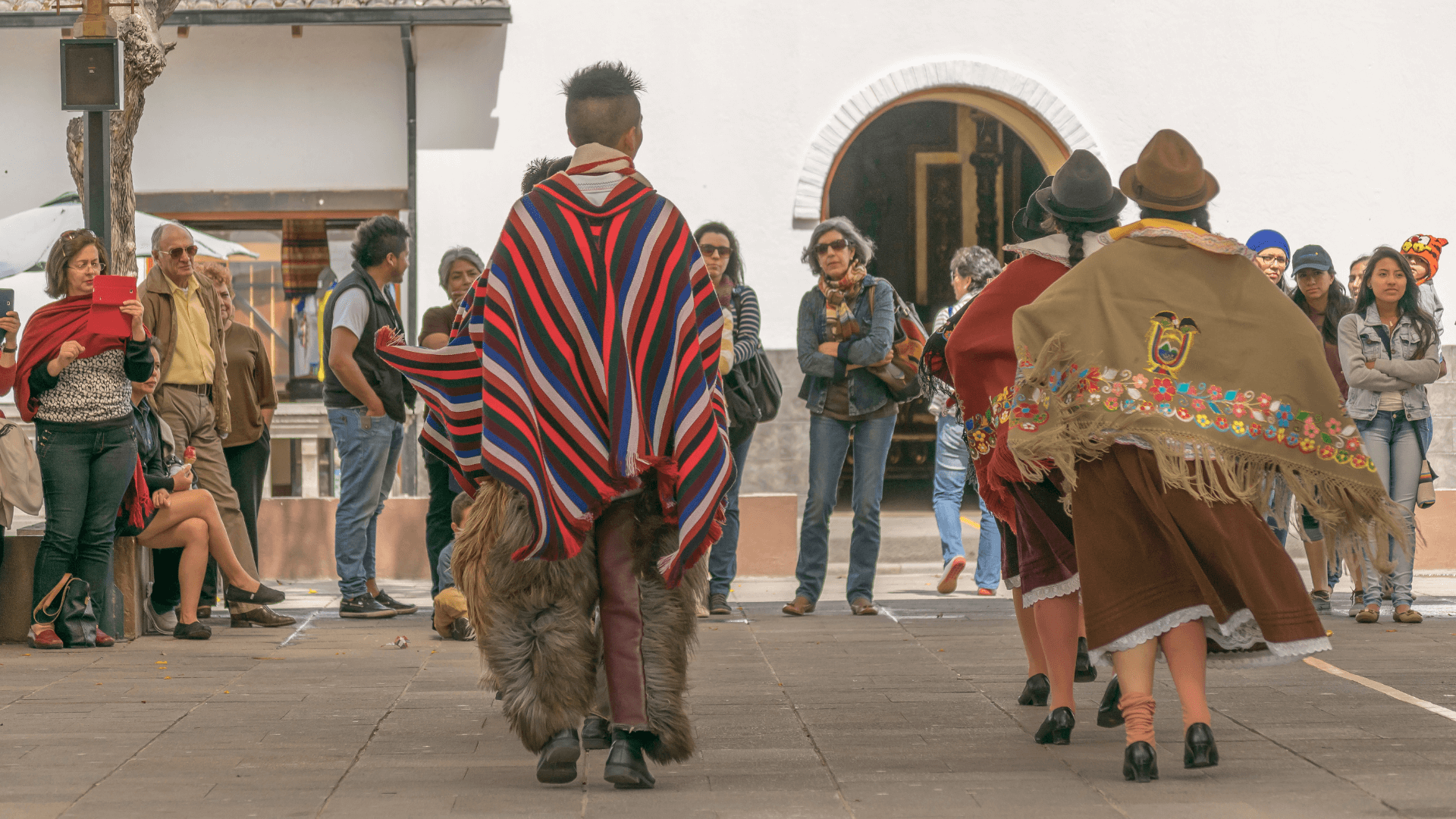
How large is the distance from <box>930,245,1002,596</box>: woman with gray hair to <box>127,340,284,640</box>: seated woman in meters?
4.01

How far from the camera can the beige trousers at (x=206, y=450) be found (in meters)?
8.26

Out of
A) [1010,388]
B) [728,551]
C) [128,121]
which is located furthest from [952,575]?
[128,121]

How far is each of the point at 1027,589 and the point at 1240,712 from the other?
2.91 ft

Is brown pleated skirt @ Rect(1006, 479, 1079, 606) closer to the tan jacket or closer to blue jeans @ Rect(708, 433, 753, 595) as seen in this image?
blue jeans @ Rect(708, 433, 753, 595)

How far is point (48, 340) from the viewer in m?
7.29

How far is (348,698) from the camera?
19.5ft

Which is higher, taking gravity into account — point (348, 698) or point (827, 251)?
point (827, 251)

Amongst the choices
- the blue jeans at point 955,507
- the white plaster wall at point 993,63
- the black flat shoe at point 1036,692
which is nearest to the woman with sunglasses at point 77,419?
the black flat shoe at point 1036,692

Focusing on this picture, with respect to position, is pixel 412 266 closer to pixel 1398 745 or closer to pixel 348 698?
pixel 348 698

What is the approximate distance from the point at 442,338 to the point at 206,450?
1358 millimetres

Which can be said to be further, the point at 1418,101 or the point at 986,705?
the point at 1418,101

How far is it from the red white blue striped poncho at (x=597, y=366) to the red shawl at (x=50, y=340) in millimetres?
3541

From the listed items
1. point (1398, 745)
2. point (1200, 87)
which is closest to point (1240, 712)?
point (1398, 745)

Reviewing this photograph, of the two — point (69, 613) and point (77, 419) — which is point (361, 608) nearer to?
point (69, 613)
